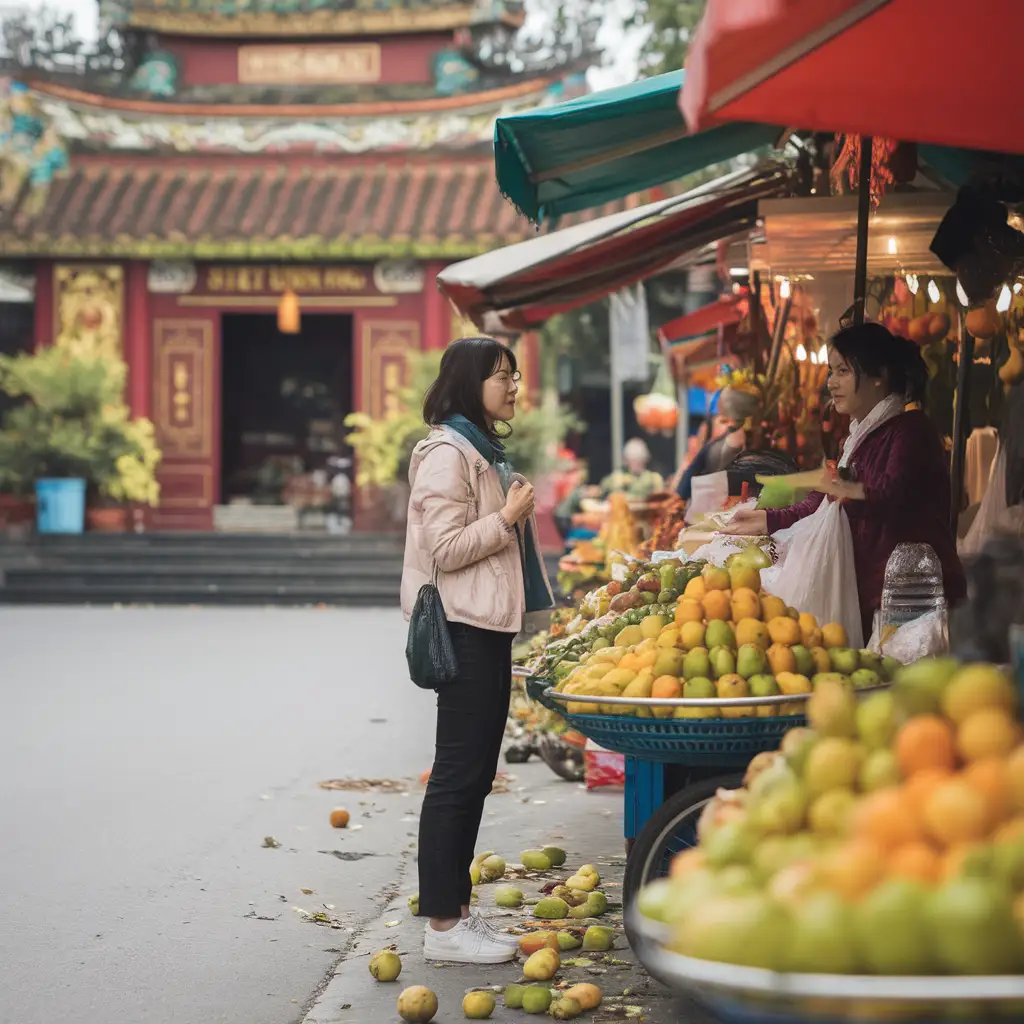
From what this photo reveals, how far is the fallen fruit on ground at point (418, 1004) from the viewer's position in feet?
14.0

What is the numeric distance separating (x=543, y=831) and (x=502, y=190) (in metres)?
2.77

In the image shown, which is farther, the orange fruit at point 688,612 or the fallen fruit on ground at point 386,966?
the fallen fruit on ground at point 386,966

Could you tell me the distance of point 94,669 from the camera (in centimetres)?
1334

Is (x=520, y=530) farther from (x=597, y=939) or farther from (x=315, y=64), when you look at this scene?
(x=315, y=64)

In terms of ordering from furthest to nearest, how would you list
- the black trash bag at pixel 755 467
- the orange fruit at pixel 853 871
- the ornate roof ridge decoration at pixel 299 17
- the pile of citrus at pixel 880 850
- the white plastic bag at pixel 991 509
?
1. the ornate roof ridge decoration at pixel 299 17
2. the black trash bag at pixel 755 467
3. the white plastic bag at pixel 991 509
4. the orange fruit at pixel 853 871
5. the pile of citrus at pixel 880 850

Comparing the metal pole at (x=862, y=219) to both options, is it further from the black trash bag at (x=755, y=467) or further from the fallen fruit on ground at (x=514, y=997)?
the fallen fruit on ground at (x=514, y=997)

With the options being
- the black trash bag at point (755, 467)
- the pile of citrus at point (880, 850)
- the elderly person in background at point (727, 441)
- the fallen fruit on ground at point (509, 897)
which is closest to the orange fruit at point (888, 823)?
the pile of citrus at point (880, 850)

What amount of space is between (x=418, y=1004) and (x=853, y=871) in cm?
236

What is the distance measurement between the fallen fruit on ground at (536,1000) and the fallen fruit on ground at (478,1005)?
4.0 inches

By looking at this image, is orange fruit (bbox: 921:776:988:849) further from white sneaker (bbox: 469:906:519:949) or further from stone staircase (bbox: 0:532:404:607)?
stone staircase (bbox: 0:532:404:607)

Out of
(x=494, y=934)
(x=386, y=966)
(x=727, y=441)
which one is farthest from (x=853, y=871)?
(x=727, y=441)

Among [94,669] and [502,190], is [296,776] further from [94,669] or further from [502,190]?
[94,669]

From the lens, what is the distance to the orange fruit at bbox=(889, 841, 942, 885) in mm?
2189

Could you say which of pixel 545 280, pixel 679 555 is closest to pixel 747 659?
pixel 679 555
